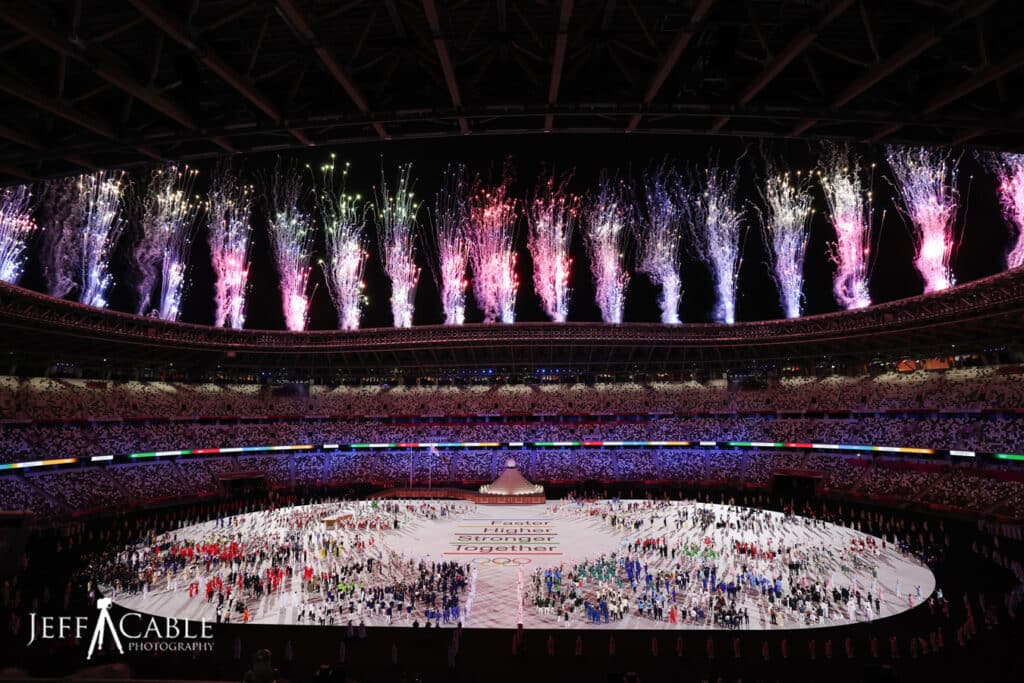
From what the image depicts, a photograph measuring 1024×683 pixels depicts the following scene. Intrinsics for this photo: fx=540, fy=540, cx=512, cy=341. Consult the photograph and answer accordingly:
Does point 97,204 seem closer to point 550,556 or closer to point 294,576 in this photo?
point 294,576

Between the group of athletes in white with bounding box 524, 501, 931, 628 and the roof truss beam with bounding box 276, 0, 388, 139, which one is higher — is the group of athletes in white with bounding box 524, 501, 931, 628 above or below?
below

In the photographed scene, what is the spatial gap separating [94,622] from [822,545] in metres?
35.9

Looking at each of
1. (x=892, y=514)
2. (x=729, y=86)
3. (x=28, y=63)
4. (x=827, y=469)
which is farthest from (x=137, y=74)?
(x=827, y=469)

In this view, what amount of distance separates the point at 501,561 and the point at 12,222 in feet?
128

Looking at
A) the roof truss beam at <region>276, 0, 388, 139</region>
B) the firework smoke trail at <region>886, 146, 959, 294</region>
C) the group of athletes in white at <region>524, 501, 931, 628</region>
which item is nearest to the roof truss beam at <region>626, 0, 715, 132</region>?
the roof truss beam at <region>276, 0, 388, 139</region>

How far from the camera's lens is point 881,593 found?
78.3 ft

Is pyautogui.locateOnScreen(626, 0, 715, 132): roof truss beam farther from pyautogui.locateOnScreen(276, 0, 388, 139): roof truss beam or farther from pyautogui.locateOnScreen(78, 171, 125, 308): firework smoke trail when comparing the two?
pyautogui.locateOnScreen(78, 171, 125, 308): firework smoke trail

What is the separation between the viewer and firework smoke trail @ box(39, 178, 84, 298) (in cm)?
3894

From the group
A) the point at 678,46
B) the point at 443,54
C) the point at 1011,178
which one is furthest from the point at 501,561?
the point at 1011,178

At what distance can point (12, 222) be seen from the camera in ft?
118

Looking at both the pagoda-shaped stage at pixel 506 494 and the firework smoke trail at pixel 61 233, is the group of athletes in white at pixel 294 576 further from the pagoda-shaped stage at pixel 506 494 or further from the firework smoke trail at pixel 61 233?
the firework smoke trail at pixel 61 233

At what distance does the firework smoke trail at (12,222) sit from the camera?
112 feet

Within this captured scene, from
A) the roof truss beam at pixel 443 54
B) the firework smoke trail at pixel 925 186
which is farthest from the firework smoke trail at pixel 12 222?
the firework smoke trail at pixel 925 186

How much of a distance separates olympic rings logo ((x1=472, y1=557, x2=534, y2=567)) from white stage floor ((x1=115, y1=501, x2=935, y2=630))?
0.11 metres
